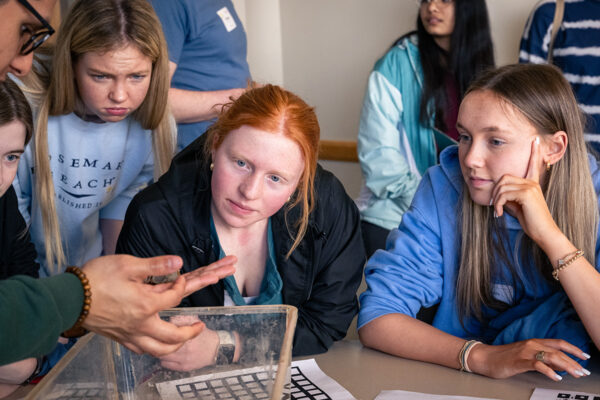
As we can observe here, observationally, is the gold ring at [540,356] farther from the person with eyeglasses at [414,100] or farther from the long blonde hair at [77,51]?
the person with eyeglasses at [414,100]

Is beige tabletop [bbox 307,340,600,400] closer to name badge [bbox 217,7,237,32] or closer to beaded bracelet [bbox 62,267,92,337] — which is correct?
beaded bracelet [bbox 62,267,92,337]

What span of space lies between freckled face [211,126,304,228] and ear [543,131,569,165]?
0.51 metres

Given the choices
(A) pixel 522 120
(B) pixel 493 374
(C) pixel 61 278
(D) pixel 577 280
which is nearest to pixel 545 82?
(A) pixel 522 120

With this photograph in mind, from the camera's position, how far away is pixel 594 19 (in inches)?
94.0

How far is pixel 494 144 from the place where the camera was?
1344mm

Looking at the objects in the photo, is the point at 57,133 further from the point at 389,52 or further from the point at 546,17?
the point at 546,17

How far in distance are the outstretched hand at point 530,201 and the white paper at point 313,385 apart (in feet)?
1.56

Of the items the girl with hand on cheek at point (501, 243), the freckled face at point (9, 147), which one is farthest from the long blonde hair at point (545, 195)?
the freckled face at point (9, 147)

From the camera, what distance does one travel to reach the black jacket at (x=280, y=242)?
4.55 ft

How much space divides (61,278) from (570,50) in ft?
7.16

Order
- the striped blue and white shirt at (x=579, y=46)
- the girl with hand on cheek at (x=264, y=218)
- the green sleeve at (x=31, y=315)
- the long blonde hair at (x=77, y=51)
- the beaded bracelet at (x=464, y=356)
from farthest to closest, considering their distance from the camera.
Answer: the striped blue and white shirt at (x=579, y=46), the long blonde hair at (x=77, y=51), the girl with hand on cheek at (x=264, y=218), the beaded bracelet at (x=464, y=356), the green sleeve at (x=31, y=315)

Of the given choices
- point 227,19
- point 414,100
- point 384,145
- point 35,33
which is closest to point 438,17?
point 414,100

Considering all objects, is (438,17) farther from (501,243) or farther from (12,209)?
(12,209)

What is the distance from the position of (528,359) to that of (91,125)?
125 centimetres
